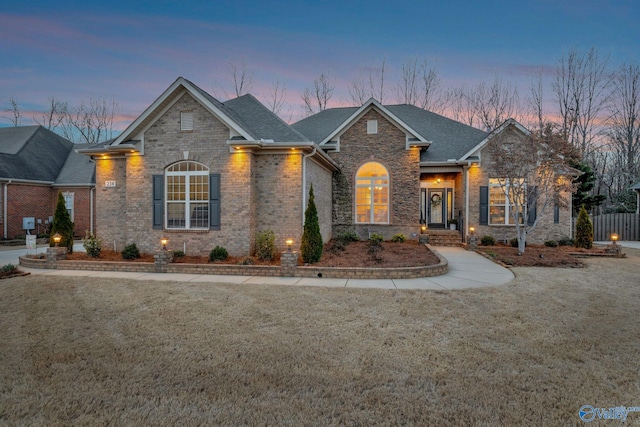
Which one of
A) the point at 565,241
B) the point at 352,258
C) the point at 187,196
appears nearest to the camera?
the point at 352,258

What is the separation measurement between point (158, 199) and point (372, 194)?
9208 mm

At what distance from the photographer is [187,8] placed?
1435 cm

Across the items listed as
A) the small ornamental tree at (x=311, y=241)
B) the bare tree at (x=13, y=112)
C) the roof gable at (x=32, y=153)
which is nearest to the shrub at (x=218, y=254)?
the small ornamental tree at (x=311, y=241)

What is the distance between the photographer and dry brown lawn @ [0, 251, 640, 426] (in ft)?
9.48

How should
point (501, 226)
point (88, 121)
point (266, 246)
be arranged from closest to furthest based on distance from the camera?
point (266, 246) < point (501, 226) < point (88, 121)

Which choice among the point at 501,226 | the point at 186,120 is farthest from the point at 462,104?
the point at 186,120

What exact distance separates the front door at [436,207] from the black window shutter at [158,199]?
43.6 feet

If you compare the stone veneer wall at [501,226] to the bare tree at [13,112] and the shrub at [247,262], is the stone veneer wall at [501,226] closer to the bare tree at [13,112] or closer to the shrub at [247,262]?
the shrub at [247,262]

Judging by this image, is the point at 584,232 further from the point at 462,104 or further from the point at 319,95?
the point at 319,95

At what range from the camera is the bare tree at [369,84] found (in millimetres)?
28422

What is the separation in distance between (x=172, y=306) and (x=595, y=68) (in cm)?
3363

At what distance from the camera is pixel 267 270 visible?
351 inches

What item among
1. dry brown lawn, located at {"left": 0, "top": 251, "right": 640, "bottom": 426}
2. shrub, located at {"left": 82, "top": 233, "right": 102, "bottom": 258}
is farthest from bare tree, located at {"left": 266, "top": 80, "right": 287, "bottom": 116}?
dry brown lawn, located at {"left": 0, "top": 251, "right": 640, "bottom": 426}

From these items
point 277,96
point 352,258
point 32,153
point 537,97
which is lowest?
point 352,258
